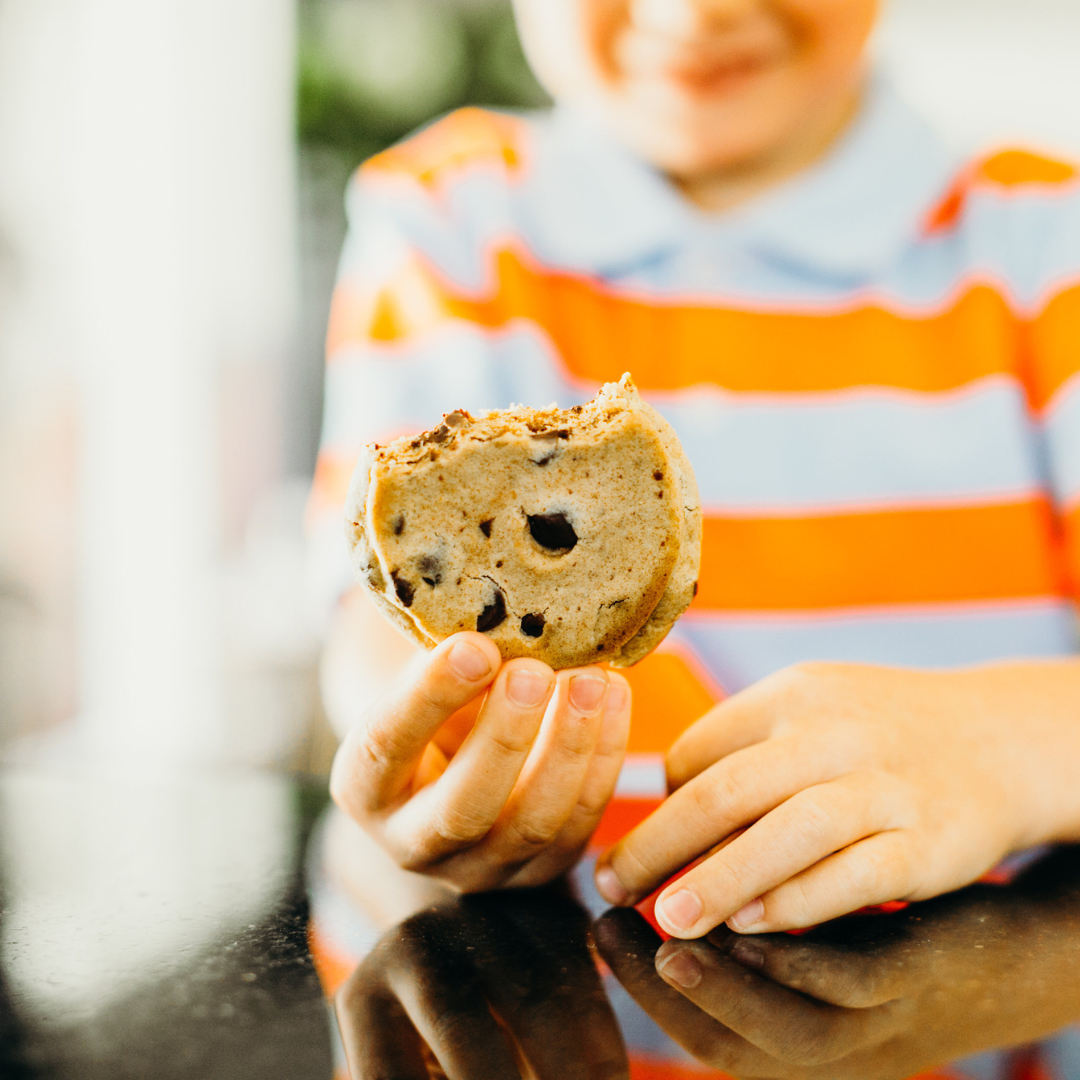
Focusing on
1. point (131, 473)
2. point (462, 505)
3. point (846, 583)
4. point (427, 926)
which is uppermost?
point (462, 505)

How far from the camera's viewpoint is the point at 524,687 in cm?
51

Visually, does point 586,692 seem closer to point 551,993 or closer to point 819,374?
point 551,993

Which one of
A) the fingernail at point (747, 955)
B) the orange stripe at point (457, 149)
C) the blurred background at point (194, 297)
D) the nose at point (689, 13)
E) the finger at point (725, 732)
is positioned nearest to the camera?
the fingernail at point (747, 955)

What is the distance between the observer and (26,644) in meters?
2.16

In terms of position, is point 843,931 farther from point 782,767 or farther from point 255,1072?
point 255,1072

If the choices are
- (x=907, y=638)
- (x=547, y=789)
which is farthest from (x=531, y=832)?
(x=907, y=638)

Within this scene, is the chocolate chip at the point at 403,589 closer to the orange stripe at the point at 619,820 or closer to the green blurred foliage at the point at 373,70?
the orange stripe at the point at 619,820

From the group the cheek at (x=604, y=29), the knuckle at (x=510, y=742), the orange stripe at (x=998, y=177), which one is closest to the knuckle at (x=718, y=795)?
the knuckle at (x=510, y=742)

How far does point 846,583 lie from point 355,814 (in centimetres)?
71

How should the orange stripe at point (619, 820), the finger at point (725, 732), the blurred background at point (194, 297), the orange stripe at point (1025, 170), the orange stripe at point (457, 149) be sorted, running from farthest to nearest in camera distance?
the blurred background at point (194, 297)
the orange stripe at point (457, 149)
the orange stripe at point (1025, 170)
the orange stripe at point (619, 820)
the finger at point (725, 732)

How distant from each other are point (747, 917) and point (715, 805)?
59 millimetres

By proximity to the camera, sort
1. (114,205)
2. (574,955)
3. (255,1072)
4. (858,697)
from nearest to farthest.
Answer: (255,1072) < (574,955) < (858,697) < (114,205)

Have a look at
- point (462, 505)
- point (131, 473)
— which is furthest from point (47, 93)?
point (462, 505)

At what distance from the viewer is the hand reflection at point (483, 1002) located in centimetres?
40
